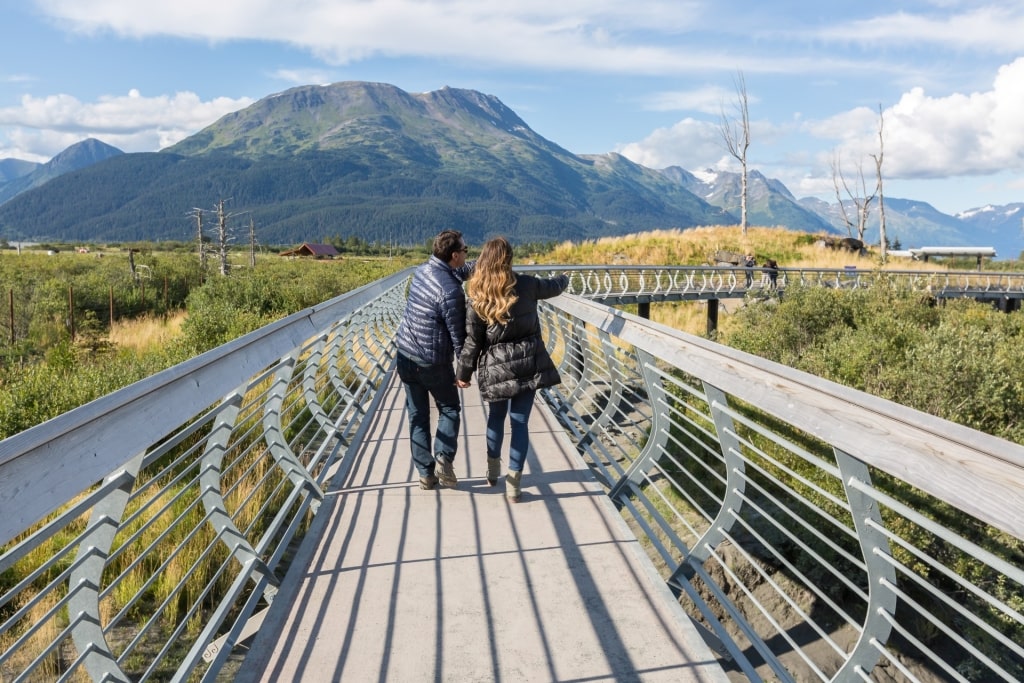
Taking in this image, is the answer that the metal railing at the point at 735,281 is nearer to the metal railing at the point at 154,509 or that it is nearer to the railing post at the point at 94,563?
the metal railing at the point at 154,509

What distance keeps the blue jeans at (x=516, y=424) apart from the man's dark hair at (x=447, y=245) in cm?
94

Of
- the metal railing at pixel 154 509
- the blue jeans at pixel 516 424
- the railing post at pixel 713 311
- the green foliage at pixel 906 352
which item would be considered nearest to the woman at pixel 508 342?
the blue jeans at pixel 516 424

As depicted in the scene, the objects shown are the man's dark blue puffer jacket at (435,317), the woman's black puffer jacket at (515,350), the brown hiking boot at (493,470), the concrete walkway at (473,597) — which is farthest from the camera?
the brown hiking boot at (493,470)

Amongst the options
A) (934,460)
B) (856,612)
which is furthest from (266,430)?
(856,612)

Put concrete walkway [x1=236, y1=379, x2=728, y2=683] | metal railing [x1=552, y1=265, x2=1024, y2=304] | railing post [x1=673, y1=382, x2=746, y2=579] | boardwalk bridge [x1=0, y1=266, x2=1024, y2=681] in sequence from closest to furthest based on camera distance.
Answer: boardwalk bridge [x1=0, y1=266, x2=1024, y2=681] < concrete walkway [x1=236, y1=379, x2=728, y2=683] < railing post [x1=673, y1=382, x2=746, y2=579] < metal railing [x1=552, y1=265, x2=1024, y2=304]

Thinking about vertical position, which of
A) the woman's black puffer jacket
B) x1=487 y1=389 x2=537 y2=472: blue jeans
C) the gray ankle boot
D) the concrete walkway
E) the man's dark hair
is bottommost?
the concrete walkway

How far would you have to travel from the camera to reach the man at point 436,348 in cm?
473

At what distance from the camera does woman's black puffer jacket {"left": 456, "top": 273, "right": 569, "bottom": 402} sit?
15.0 feet

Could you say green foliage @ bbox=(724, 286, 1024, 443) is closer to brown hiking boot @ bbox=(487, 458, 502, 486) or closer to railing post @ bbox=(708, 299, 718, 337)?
brown hiking boot @ bbox=(487, 458, 502, 486)

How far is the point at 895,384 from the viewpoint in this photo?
1055 cm

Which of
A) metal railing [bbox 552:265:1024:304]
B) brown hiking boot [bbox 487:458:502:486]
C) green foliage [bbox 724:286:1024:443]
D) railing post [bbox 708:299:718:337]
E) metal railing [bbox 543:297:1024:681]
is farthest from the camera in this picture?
railing post [bbox 708:299:718:337]

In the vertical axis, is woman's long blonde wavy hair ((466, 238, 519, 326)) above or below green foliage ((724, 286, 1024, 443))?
above

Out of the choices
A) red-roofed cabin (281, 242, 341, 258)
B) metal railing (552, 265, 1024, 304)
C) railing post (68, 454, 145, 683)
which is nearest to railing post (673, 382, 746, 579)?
railing post (68, 454, 145, 683)

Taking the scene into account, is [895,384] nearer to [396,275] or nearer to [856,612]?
[856,612]
